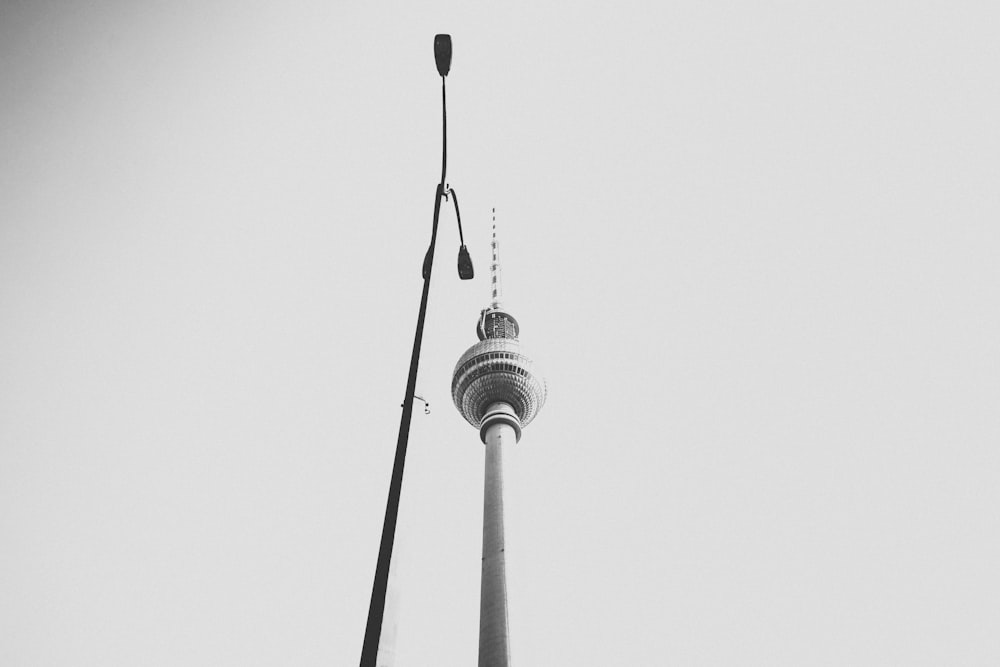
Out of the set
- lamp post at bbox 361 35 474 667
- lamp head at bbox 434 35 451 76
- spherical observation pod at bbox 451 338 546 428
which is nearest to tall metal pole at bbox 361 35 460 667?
lamp post at bbox 361 35 474 667

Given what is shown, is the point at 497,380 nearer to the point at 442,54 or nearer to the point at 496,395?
the point at 496,395

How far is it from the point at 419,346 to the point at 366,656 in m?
1.61

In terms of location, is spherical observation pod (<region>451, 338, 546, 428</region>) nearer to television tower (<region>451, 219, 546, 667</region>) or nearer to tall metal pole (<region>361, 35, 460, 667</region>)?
television tower (<region>451, 219, 546, 667</region>)

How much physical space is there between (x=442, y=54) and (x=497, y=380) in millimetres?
42090

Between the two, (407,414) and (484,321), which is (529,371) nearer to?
(484,321)

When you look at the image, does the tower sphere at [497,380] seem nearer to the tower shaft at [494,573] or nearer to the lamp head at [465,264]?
the tower shaft at [494,573]

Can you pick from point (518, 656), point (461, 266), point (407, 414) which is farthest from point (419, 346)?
point (518, 656)

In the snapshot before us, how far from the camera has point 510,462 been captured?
43188mm

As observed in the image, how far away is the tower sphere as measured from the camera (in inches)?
1828

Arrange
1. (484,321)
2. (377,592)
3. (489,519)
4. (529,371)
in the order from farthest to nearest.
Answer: (484,321) → (529,371) → (489,519) → (377,592)

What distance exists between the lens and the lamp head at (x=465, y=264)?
6516 millimetres

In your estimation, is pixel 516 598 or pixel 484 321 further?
pixel 484 321

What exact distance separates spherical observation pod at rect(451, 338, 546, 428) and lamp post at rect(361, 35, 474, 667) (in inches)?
1640

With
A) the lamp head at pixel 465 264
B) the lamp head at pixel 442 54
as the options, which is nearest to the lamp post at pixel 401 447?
the lamp head at pixel 442 54
